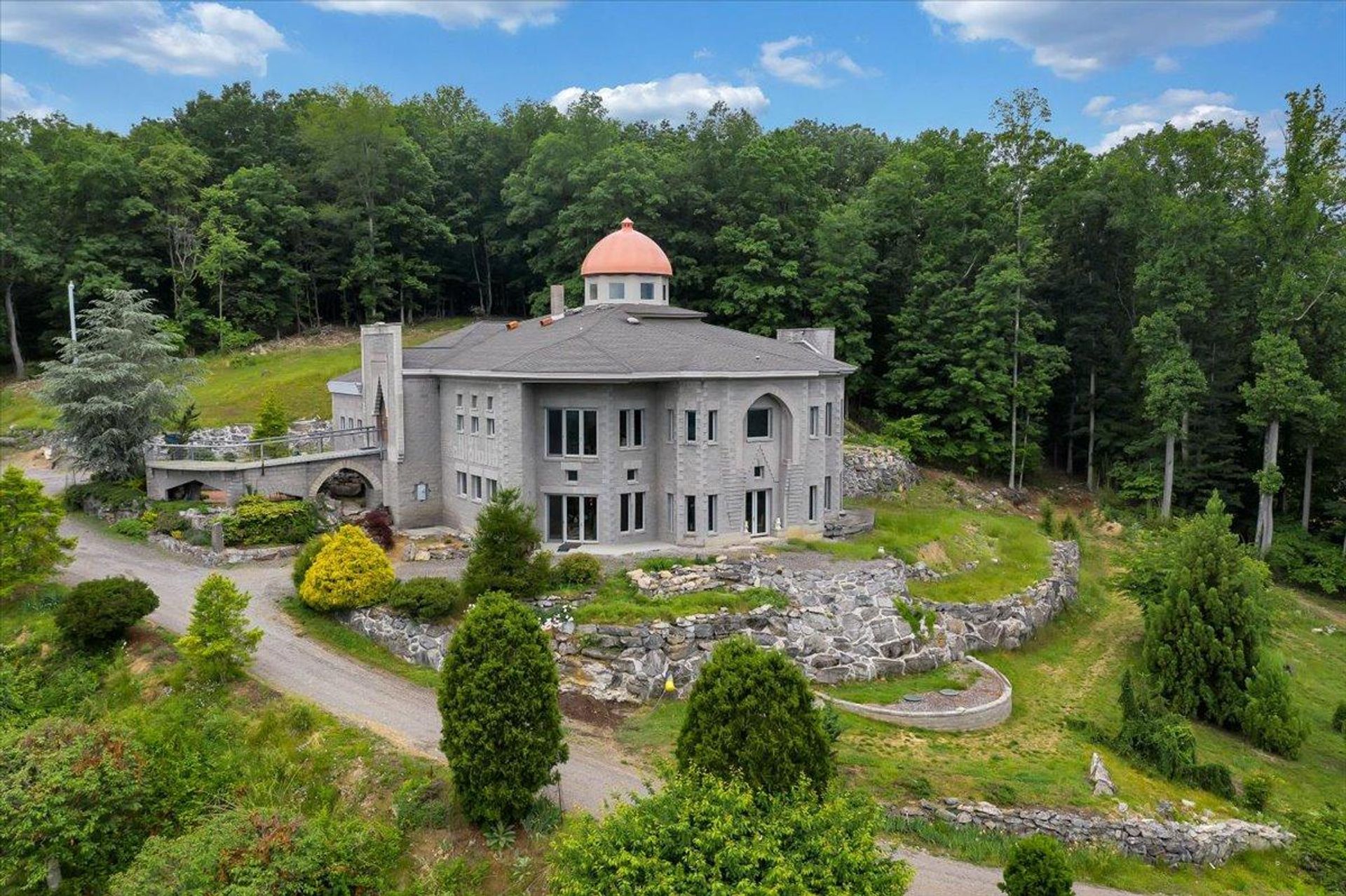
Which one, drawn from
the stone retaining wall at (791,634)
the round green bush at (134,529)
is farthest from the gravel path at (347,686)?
the stone retaining wall at (791,634)

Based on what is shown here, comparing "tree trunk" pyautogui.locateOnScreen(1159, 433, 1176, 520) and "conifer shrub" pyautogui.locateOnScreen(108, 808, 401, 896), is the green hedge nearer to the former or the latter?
"conifer shrub" pyautogui.locateOnScreen(108, 808, 401, 896)

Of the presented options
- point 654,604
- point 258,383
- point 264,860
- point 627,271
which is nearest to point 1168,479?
point 627,271

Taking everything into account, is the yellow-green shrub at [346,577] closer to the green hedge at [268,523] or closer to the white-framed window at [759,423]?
the green hedge at [268,523]

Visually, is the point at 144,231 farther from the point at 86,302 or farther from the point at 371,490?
the point at 371,490

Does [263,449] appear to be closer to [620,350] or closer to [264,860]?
[620,350]

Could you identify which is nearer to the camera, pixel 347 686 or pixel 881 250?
pixel 347 686
